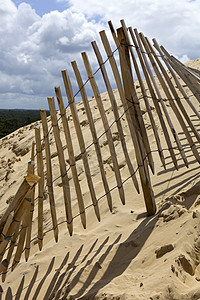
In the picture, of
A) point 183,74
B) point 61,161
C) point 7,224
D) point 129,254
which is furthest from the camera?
point 183,74

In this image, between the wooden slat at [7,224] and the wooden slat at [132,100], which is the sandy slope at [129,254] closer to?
the wooden slat at [7,224]

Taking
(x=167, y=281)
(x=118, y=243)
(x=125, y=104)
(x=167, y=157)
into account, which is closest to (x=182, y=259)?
(x=167, y=281)

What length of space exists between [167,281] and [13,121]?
109ft

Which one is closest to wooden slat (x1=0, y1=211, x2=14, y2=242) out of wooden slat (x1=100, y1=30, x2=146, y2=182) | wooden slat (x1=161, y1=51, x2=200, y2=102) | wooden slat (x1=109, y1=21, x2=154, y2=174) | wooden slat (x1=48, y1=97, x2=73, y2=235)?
wooden slat (x1=48, y1=97, x2=73, y2=235)

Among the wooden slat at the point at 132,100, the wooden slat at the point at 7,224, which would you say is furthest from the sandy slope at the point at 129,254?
the wooden slat at the point at 132,100

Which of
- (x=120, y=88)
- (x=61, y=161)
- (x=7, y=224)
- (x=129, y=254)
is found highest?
(x=120, y=88)

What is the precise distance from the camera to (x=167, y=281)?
5.95 feet

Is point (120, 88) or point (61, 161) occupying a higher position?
point (120, 88)

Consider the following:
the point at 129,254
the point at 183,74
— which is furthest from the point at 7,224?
the point at 183,74

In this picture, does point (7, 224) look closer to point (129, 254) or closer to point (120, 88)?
point (129, 254)

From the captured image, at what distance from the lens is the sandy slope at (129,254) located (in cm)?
193

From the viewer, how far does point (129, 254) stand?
2.44 meters

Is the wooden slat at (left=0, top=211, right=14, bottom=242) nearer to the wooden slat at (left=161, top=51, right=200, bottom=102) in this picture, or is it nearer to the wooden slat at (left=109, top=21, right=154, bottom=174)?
the wooden slat at (left=109, top=21, right=154, bottom=174)

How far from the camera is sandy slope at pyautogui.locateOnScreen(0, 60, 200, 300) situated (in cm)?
193
